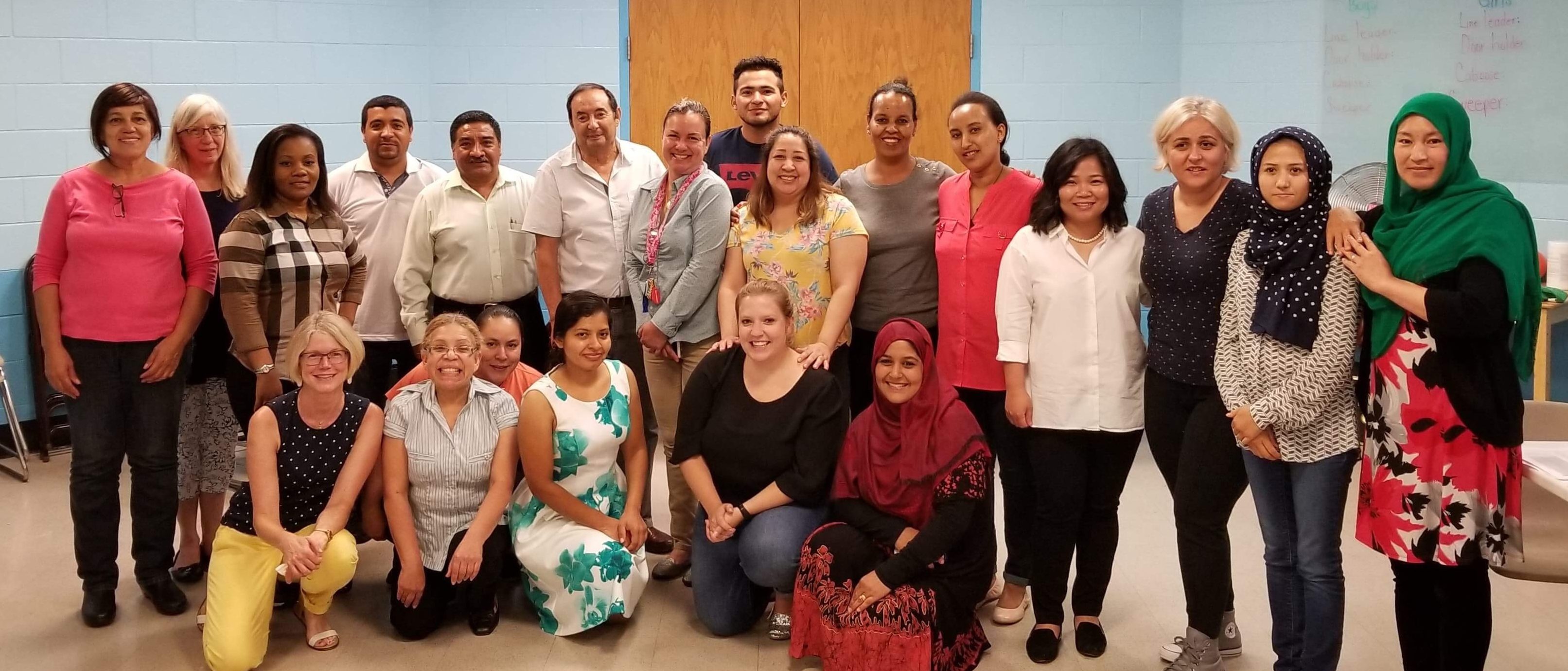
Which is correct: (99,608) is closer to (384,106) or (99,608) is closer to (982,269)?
(384,106)

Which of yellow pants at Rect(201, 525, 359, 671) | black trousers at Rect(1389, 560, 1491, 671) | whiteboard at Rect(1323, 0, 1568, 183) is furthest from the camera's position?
whiteboard at Rect(1323, 0, 1568, 183)

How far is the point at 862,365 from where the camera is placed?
11.3 ft

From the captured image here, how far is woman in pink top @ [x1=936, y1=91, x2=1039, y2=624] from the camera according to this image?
3.09m

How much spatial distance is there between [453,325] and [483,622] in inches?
31.6

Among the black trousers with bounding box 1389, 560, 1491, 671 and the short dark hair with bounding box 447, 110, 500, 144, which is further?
the short dark hair with bounding box 447, 110, 500, 144

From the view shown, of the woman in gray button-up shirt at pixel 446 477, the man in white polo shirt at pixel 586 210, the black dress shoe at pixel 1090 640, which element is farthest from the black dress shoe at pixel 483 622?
the black dress shoe at pixel 1090 640

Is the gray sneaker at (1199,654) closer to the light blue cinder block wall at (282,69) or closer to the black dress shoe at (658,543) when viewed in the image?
the black dress shoe at (658,543)

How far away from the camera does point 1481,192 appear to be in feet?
7.22

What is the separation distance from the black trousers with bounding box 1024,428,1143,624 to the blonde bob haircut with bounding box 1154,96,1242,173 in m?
0.71

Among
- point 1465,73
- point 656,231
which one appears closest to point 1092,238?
point 656,231

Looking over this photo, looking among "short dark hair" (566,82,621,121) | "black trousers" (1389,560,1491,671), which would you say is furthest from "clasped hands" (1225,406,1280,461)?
"short dark hair" (566,82,621,121)

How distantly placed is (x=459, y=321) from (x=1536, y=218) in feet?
12.3

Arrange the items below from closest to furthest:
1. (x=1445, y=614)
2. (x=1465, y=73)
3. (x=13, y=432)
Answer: (x=1445, y=614) < (x=1465, y=73) < (x=13, y=432)

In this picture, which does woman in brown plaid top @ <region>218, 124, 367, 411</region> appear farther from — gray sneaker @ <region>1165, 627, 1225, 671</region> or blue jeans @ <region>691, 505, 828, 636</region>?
A: gray sneaker @ <region>1165, 627, 1225, 671</region>
